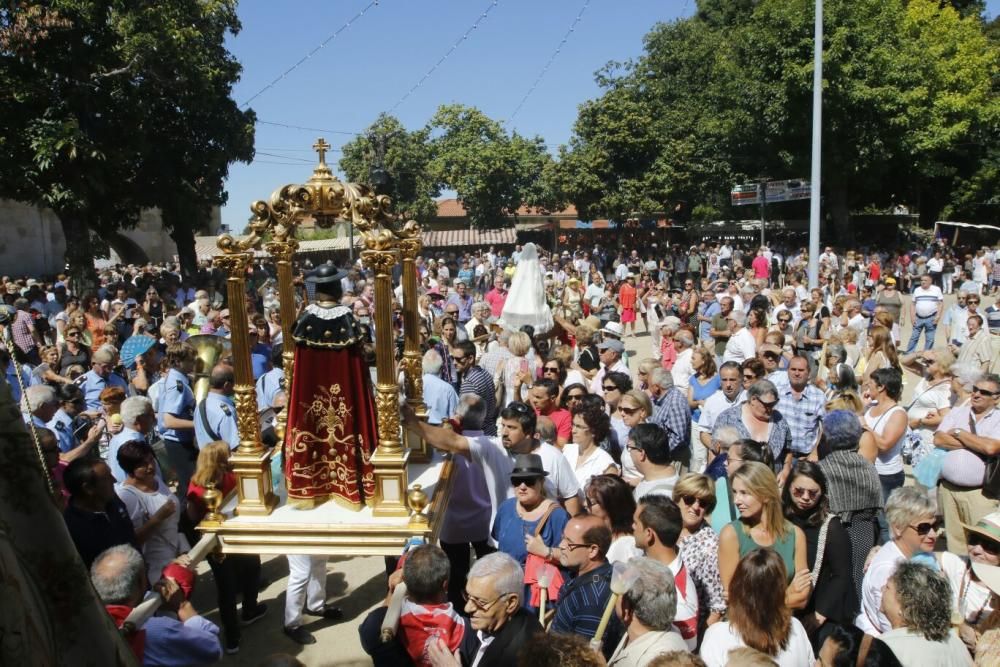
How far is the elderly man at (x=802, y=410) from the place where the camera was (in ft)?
19.8

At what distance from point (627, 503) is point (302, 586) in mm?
2350

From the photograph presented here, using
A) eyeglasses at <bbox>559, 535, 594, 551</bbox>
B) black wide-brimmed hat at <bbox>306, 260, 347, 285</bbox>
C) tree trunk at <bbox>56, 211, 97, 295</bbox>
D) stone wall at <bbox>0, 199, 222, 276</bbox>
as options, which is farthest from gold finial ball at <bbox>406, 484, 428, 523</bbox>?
stone wall at <bbox>0, 199, 222, 276</bbox>

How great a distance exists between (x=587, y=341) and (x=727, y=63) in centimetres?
2510

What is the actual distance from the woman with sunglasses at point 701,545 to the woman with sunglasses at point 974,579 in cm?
102

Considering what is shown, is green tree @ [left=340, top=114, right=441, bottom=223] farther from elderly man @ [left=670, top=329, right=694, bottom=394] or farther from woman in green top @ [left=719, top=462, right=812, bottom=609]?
woman in green top @ [left=719, top=462, right=812, bottom=609]

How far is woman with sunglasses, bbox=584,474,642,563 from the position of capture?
3.94 m

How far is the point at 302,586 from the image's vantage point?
508 centimetres

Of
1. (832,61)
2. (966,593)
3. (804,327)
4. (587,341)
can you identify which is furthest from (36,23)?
(832,61)

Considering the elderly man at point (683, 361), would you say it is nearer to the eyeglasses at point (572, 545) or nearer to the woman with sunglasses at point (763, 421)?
the woman with sunglasses at point (763, 421)

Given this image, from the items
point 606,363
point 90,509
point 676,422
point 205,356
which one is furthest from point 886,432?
point 205,356

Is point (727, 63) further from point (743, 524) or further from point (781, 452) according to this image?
point (743, 524)

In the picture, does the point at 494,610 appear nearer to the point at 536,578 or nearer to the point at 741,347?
the point at 536,578

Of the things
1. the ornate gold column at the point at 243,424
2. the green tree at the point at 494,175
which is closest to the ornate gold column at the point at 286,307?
the ornate gold column at the point at 243,424

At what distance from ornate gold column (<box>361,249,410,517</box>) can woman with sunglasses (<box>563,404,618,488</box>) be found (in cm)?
126
